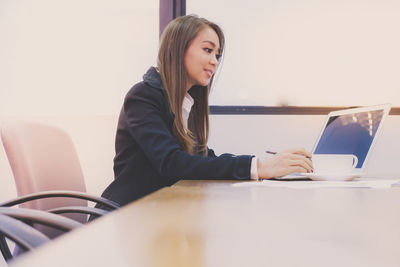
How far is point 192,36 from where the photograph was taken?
1743 mm

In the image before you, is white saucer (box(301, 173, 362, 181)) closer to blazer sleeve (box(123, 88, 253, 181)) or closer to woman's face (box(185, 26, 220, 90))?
blazer sleeve (box(123, 88, 253, 181))

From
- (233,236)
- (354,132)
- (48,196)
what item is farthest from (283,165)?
(233,236)

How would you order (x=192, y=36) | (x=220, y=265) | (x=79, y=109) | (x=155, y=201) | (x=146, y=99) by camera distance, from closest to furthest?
1. (x=220, y=265)
2. (x=155, y=201)
3. (x=146, y=99)
4. (x=192, y=36)
5. (x=79, y=109)

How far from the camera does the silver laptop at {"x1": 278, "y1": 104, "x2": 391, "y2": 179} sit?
1.48m

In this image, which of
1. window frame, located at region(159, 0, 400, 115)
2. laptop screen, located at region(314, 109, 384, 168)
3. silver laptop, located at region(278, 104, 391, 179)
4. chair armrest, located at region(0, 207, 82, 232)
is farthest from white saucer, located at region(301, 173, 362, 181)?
window frame, located at region(159, 0, 400, 115)

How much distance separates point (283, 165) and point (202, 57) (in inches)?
28.0

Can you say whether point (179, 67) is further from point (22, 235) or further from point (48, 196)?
point (22, 235)

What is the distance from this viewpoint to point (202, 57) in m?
1.76

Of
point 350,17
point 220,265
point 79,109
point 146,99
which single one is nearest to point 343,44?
point 350,17

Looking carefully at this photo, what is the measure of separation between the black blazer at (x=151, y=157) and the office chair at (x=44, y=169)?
0.16m

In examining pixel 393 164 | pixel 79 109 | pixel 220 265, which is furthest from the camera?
pixel 79 109

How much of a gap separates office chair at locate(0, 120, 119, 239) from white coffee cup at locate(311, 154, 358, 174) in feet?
2.35

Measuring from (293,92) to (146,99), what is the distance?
1279 mm

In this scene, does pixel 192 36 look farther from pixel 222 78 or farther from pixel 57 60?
pixel 57 60
